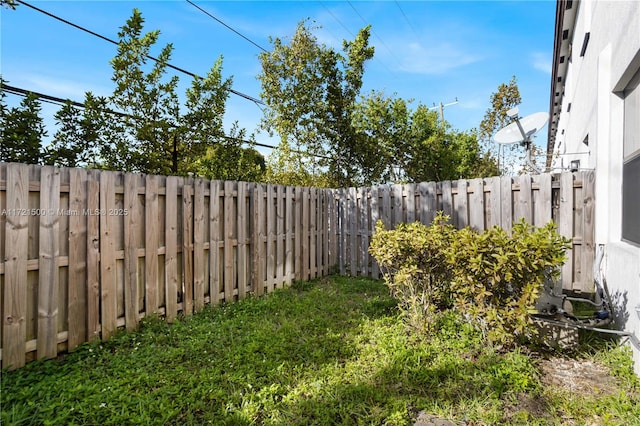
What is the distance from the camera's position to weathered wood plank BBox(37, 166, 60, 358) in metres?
2.47

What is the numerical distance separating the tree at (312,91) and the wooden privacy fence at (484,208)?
3.30 metres

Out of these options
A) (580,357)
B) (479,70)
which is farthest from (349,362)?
(479,70)

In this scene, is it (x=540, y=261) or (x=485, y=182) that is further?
(x=485, y=182)

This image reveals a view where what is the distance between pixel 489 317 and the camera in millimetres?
2596

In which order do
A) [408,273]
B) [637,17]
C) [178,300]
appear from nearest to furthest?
[637,17], [408,273], [178,300]

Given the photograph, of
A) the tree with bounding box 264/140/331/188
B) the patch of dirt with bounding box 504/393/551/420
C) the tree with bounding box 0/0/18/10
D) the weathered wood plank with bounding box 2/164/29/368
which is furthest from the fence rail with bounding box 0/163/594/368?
the tree with bounding box 264/140/331/188

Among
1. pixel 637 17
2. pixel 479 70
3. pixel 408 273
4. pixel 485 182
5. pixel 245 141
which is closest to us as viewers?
pixel 637 17

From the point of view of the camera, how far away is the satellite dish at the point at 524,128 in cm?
480

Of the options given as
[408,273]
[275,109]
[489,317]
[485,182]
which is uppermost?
[275,109]

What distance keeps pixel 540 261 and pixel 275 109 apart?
7743mm

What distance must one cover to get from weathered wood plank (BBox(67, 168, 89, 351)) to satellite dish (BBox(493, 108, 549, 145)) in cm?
587

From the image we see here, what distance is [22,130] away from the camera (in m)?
3.37

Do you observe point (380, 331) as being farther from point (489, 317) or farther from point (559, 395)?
point (559, 395)

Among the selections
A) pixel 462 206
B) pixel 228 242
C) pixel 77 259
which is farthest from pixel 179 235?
pixel 462 206
